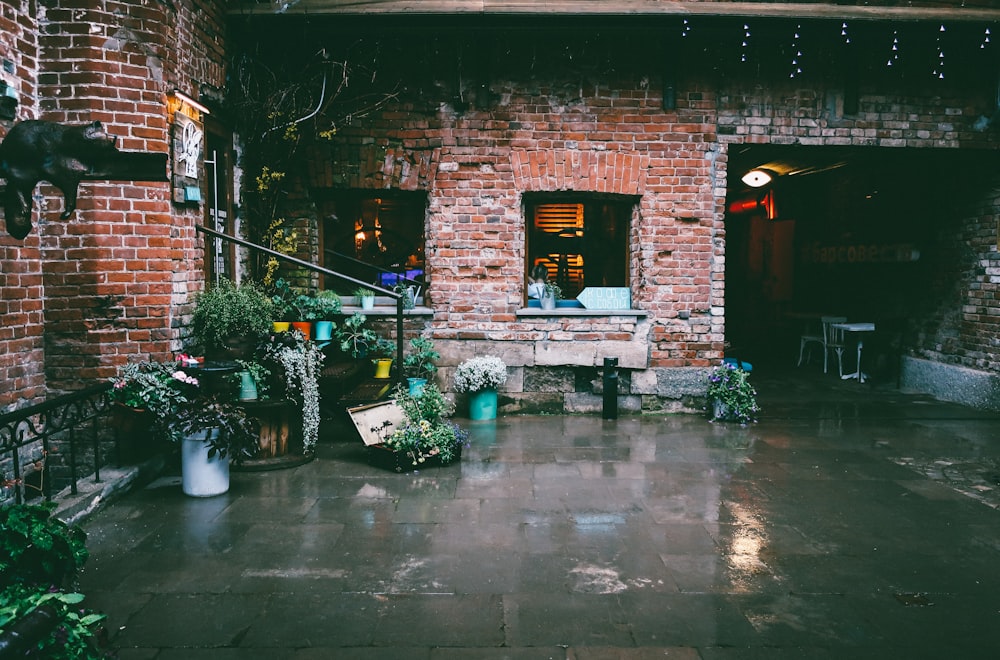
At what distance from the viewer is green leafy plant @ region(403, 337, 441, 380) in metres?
7.53

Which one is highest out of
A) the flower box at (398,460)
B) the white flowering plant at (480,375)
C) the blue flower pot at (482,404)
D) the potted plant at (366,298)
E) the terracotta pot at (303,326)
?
the potted plant at (366,298)

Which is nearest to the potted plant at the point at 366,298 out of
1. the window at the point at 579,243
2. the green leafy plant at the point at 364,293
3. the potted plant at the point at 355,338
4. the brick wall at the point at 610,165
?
the green leafy plant at the point at 364,293

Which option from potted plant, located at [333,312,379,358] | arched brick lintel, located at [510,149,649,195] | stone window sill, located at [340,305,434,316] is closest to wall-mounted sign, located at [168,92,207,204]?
potted plant, located at [333,312,379,358]

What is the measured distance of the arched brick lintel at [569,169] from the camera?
310 inches

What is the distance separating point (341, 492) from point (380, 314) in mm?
2978

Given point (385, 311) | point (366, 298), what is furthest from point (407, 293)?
point (366, 298)

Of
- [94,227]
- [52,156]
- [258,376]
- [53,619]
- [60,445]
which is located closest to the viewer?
[53,619]

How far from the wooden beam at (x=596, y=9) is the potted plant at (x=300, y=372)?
3507 mm

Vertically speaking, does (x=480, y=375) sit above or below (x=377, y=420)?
above

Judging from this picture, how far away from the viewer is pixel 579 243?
847 cm

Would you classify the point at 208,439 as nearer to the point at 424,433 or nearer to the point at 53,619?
the point at 424,433

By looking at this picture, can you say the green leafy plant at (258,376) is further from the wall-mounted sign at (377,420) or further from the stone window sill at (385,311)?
the stone window sill at (385,311)

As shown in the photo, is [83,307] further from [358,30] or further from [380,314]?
[358,30]

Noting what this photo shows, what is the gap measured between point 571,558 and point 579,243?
199 inches
